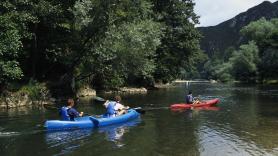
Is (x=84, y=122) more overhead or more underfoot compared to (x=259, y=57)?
more underfoot

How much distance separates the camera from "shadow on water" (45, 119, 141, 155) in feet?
56.2

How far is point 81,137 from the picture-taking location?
63.6ft

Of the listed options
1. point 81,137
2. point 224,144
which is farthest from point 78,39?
point 224,144

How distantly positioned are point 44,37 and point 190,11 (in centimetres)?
2770

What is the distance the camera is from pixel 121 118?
2397 centimetres

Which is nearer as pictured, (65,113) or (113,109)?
(65,113)

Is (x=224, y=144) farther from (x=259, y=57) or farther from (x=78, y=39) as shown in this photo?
(x=259, y=57)

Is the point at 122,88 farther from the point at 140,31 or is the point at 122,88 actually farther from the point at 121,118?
the point at 121,118

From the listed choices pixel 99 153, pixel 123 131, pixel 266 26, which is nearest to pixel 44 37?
pixel 123 131

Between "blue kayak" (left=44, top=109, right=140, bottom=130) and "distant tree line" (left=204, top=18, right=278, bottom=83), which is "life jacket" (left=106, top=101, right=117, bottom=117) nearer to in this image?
"blue kayak" (left=44, top=109, right=140, bottom=130)

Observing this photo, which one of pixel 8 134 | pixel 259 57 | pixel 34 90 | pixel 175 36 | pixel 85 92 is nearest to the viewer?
pixel 8 134

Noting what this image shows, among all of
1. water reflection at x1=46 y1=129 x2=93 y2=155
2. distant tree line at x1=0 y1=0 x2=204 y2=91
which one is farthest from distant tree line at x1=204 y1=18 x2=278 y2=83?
water reflection at x1=46 y1=129 x2=93 y2=155

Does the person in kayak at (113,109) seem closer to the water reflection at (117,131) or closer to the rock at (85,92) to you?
the water reflection at (117,131)

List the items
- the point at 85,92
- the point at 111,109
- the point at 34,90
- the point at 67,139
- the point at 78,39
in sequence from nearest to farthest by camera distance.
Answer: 1. the point at 67,139
2. the point at 111,109
3. the point at 34,90
4. the point at 78,39
5. the point at 85,92
